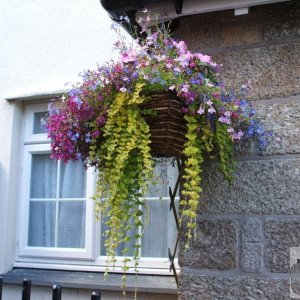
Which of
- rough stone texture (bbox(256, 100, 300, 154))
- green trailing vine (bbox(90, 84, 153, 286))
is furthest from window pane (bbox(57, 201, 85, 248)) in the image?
rough stone texture (bbox(256, 100, 300, 154))

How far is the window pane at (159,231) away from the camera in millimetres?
3818

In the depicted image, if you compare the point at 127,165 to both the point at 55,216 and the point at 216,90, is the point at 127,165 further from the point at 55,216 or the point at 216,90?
the point at 55,216

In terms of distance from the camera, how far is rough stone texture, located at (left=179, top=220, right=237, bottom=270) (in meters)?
2.02

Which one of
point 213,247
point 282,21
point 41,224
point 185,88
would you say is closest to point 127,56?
point 185,88

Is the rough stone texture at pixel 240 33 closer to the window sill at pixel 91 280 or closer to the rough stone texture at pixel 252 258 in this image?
the rough stone texture at pixel 252 258

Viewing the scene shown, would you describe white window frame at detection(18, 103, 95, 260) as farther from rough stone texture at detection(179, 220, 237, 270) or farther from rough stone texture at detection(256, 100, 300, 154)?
rough stone texture at detection(256, 100, 300, 154)

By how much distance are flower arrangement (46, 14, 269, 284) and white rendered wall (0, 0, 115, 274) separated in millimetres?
2237

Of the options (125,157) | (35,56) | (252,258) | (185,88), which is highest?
(35,56)

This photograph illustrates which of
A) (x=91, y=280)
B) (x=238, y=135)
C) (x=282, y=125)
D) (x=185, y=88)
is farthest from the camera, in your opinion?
(x=91, y=280)

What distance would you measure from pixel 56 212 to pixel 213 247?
263 cm

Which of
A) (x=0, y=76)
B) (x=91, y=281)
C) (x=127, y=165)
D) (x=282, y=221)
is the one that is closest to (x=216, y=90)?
(x=127, y=165)

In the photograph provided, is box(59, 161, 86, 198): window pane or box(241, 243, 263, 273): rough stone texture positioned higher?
box(59, 161, 86, 198): window pane

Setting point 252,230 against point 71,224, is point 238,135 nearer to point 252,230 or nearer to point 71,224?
point 252,230

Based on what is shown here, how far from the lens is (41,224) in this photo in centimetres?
446
